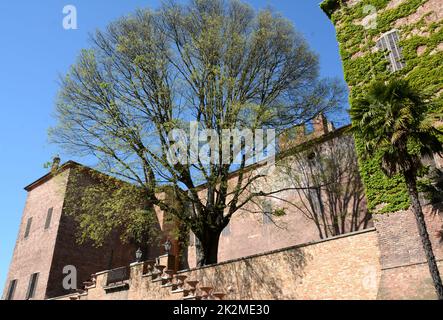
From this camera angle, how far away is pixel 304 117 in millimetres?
18922

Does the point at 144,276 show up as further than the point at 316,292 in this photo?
Yes

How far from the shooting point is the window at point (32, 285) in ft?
78.7

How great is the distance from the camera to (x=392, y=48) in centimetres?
1587

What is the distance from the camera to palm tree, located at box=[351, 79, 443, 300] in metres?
10.8

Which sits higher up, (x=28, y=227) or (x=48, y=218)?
(x=48, y=218)

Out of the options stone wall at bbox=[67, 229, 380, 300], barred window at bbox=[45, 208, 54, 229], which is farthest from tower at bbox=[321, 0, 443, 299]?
barred window at bbox=[45, 208, 54, 229]

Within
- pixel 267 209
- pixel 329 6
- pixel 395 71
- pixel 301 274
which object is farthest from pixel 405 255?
pixel 329 6

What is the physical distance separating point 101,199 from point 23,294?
12570 mm

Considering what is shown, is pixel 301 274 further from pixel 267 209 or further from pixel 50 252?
pixel 50 252

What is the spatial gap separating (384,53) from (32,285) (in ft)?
83.8
